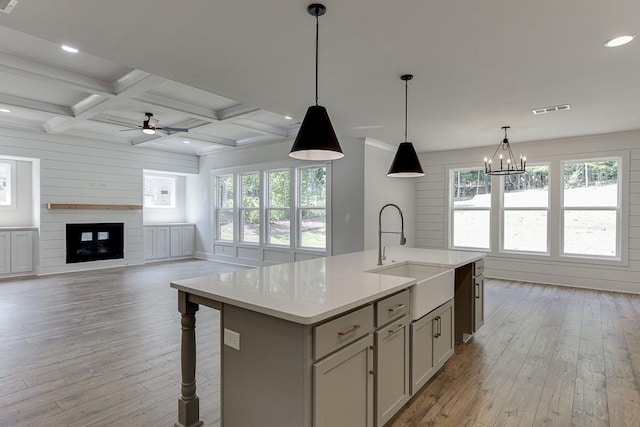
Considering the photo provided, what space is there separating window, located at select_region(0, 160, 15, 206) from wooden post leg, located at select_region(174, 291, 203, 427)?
739 cm

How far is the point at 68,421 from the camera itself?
2.18m

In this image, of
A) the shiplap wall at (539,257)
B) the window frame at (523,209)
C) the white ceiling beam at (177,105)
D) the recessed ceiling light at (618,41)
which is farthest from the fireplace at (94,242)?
the recessed ceiling light at (618,41)

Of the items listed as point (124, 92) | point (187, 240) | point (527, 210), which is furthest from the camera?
point (187, 240)

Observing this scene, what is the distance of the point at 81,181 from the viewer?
7426 mm

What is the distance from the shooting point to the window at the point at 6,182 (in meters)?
6.98

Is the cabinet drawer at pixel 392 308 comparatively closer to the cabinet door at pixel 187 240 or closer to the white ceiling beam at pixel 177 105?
the white ceiling beam at pixel 177 105

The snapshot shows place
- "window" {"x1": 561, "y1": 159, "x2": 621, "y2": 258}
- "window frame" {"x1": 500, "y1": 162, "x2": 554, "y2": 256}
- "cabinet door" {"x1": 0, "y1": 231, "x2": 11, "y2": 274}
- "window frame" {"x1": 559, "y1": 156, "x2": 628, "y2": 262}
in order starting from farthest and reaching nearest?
"cabinet door" {"x1": 0, "y1": 231, "x2": 11, "y2": 274} → "window frame" {"x1": 500, "y1": 162, "x2": 554, "y2": 256} → "window" {"x1": 561, "y1": 159, "x2": 621, "y2": 258} → "window frame" {"x1": 559, "y1": 156, "x2": 628, "y2": 262}

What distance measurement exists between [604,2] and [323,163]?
4989 millimetres

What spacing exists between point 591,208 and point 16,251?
1062 centimetres

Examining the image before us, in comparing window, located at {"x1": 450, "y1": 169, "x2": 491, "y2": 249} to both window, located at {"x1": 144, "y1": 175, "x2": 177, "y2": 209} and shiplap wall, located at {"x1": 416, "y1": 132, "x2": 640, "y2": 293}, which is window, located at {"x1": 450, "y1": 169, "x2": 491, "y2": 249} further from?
window, located at {"x1": 144, "y1": 175, "x2": 177, "y2": 209}

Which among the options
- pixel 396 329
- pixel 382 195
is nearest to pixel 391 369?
pixel 396 329

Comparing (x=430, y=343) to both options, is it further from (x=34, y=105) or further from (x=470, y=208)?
(x=34, y=105)

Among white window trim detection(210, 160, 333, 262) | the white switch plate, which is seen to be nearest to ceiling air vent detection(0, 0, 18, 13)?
the white switch plate

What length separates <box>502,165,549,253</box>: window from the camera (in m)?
6.43
